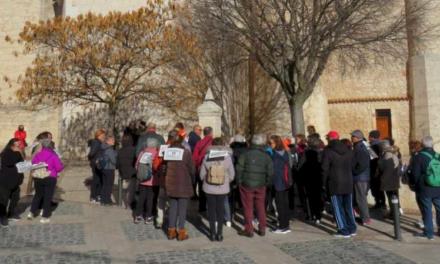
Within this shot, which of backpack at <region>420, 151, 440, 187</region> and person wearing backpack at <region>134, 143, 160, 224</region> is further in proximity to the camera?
person wearing backpack at <region>134, 143, 160, 224</region>

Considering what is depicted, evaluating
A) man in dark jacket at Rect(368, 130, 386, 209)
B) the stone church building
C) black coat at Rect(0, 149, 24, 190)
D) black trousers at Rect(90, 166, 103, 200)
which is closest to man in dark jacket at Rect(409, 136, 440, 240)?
man in dark jacket at Rect(368, 130, 386, 209)

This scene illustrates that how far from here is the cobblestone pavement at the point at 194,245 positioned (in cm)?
530

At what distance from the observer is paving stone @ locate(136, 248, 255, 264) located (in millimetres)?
5193

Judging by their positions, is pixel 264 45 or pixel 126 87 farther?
pixel 126 87

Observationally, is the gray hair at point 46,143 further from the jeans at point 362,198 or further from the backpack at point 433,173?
the backpack at point 433,173

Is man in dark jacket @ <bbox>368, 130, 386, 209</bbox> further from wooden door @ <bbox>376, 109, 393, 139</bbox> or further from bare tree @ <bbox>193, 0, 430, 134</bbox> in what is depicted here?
wooden door @ <bbox>376, 109, 393, 139</bbox>

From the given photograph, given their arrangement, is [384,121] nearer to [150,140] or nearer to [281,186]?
[281,186]

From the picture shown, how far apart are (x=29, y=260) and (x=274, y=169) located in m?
3.90

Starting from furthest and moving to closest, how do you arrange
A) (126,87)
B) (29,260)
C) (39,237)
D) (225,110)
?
(225,110) → (126,87) → (39,237) → (29,260)

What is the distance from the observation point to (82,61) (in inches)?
578

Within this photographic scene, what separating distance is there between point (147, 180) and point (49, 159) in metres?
1.90

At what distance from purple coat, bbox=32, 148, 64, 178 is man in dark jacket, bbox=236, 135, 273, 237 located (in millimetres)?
3550

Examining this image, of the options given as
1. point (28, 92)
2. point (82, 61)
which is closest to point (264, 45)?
point (82, 61)

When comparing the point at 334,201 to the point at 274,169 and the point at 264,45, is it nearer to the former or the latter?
the point at 274,169
